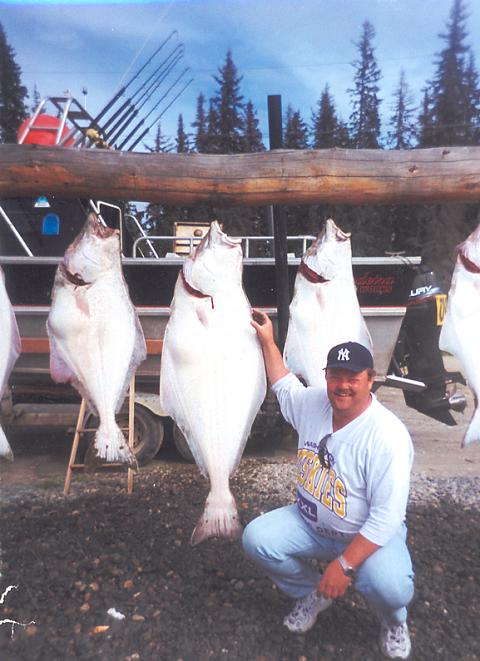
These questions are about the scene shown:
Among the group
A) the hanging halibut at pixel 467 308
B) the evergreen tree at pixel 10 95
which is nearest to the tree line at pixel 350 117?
the evergreen tree at pixel 10 95

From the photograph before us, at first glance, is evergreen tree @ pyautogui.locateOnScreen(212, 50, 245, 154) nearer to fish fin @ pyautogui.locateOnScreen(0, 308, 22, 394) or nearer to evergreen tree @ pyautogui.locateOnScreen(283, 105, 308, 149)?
evergreen tree @ pyautogui.locateOnScreen(283, 105, 308, 149)

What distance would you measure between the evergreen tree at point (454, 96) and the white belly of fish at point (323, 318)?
144 centimetres

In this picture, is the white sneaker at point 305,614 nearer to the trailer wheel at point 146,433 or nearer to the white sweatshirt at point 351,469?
the white sweatshirt at point 351,469

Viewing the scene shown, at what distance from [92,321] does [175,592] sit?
1.43 m

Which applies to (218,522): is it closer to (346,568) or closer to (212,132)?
(346,568)

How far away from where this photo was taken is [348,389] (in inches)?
80.5

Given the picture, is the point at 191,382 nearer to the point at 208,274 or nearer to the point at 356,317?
the point at 208,274

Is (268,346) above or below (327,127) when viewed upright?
below

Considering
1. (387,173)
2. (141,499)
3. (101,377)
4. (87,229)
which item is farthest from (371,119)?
(141,499)

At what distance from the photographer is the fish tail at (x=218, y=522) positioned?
2.01m

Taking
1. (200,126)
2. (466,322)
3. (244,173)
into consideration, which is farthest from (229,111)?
(466,322)

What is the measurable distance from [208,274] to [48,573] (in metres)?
1.84

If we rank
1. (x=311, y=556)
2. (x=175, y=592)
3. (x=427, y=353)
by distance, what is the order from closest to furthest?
1. (x=311, y=556)
2. (x=175, y=592)
3. (x=427, y=353)

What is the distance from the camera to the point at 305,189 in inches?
85.7
